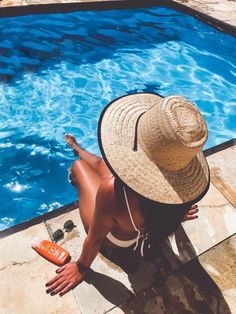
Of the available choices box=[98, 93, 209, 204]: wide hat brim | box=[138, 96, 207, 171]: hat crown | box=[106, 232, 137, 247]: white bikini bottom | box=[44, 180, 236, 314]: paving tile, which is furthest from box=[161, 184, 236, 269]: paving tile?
box=[138, 96, 207, 171]: hat crown

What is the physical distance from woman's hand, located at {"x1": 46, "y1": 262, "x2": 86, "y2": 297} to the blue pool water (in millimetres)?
1830

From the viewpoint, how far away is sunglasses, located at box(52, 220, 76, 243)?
115 inches

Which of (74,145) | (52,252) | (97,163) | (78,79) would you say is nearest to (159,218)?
(52,252)

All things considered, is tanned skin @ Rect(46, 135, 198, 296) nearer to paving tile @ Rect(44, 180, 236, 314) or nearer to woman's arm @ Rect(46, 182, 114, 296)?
woman's arm @ Rect(46, 182, 114, 296)

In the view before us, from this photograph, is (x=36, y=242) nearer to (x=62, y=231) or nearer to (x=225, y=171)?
(x=62, y=231)

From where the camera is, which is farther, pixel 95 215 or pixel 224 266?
pixel 224 266

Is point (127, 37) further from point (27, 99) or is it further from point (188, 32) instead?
point (27, 99)

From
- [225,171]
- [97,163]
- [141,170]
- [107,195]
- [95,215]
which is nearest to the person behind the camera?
[141,170]

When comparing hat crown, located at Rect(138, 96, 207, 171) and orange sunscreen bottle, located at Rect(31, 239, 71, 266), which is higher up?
hat crown, located at Rect(138, 96, 207, 171)

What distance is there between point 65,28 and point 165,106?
737cm

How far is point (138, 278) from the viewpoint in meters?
2.75

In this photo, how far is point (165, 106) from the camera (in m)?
1.65

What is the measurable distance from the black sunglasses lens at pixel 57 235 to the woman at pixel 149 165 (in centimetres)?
61

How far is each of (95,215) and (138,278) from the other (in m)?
0.98
